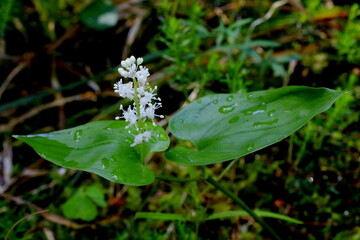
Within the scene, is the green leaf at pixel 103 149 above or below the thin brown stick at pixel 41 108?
above

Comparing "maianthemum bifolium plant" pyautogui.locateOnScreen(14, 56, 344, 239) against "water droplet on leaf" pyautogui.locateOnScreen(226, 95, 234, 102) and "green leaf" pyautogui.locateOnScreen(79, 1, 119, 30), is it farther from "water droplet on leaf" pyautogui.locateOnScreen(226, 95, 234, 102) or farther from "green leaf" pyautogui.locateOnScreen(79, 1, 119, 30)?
"green leaf" pyautogui.locateOnScreen(79, 1, 119, 30)

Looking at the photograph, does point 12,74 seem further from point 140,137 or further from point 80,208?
point 140,137

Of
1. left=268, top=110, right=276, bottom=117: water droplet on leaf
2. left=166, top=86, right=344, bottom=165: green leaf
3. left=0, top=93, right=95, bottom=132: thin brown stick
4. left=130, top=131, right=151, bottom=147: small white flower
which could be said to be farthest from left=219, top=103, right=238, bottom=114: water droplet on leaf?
left=0, top=93, right=95, bottom=132: thin brown stick

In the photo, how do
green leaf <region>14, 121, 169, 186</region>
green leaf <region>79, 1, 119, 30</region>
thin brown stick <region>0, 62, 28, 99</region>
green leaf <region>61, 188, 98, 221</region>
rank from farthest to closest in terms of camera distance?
green leaf <region>79, 1, 119, 30</region> → thin brown stick <region>0, 62, 28, 99</region> → green leaf <region>61, 188, 98, 221</region> → green leaf <region>14, 121, 169, 186</region>

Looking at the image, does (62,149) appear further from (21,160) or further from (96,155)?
(21,160)

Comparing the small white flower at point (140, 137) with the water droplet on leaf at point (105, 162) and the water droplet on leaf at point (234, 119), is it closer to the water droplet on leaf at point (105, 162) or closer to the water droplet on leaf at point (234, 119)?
the water droplet on leaf at point (105, 162)

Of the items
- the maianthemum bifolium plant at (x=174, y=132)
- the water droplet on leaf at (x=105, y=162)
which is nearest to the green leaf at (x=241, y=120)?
the maianthemum bifolium plant at (x=174, y=132)

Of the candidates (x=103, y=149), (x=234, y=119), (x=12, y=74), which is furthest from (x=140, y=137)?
(x=12, y=74)
